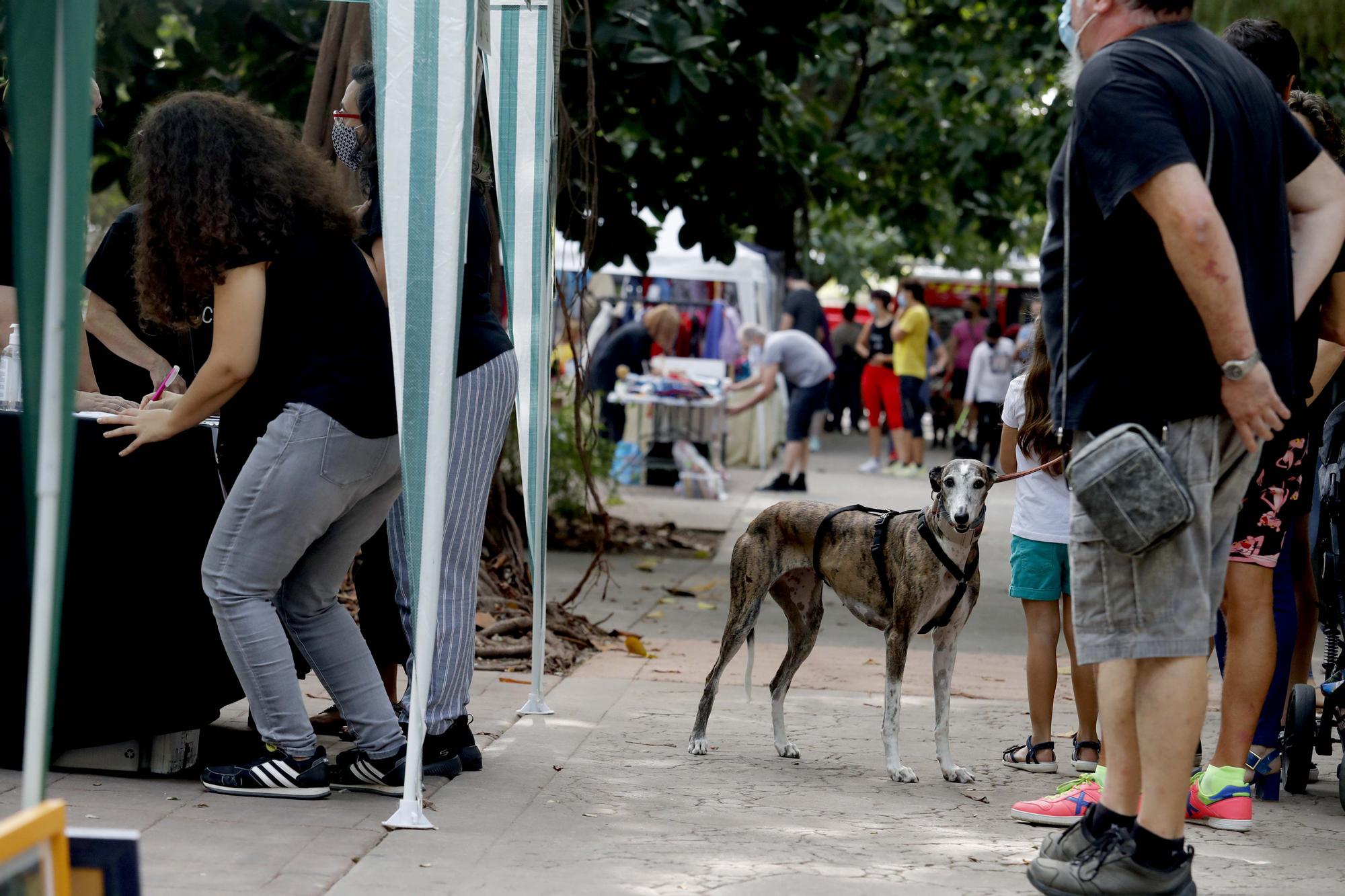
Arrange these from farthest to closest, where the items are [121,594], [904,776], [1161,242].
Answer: [904,776] → [121,594] → [1161,242]

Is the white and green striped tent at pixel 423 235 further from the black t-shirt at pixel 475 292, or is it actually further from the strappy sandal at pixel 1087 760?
the strappy sandal at pixel 1087 760

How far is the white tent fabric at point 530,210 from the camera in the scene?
5469mm

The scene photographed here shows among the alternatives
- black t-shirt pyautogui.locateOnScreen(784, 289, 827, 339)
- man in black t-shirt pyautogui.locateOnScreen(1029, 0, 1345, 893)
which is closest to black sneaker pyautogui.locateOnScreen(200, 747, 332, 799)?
man in black t-shirt pyautogui.locateOnScreen(1029, 0, 1345, 893)

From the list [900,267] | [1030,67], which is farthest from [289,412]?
[900,267]

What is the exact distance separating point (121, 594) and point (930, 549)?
8.23ft

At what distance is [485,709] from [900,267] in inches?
1300

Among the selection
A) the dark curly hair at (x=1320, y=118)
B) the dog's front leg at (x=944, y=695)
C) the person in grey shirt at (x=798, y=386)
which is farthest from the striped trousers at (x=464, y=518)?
the person in grey shirt at (x=798, y=386)

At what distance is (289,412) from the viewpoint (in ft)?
13.4

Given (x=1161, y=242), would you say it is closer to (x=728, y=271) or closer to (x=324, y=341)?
(x=324, y=341)

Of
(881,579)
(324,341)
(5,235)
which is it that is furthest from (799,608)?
(5,235)

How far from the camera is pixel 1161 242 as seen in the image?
329 cm

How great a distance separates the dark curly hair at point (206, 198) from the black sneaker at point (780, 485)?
36.0 ft

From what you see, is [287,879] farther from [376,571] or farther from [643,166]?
[643,166]

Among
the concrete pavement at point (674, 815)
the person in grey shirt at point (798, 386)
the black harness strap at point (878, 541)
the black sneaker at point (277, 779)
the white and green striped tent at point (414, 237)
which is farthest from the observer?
the person in grey shirt at point (798, 386)
